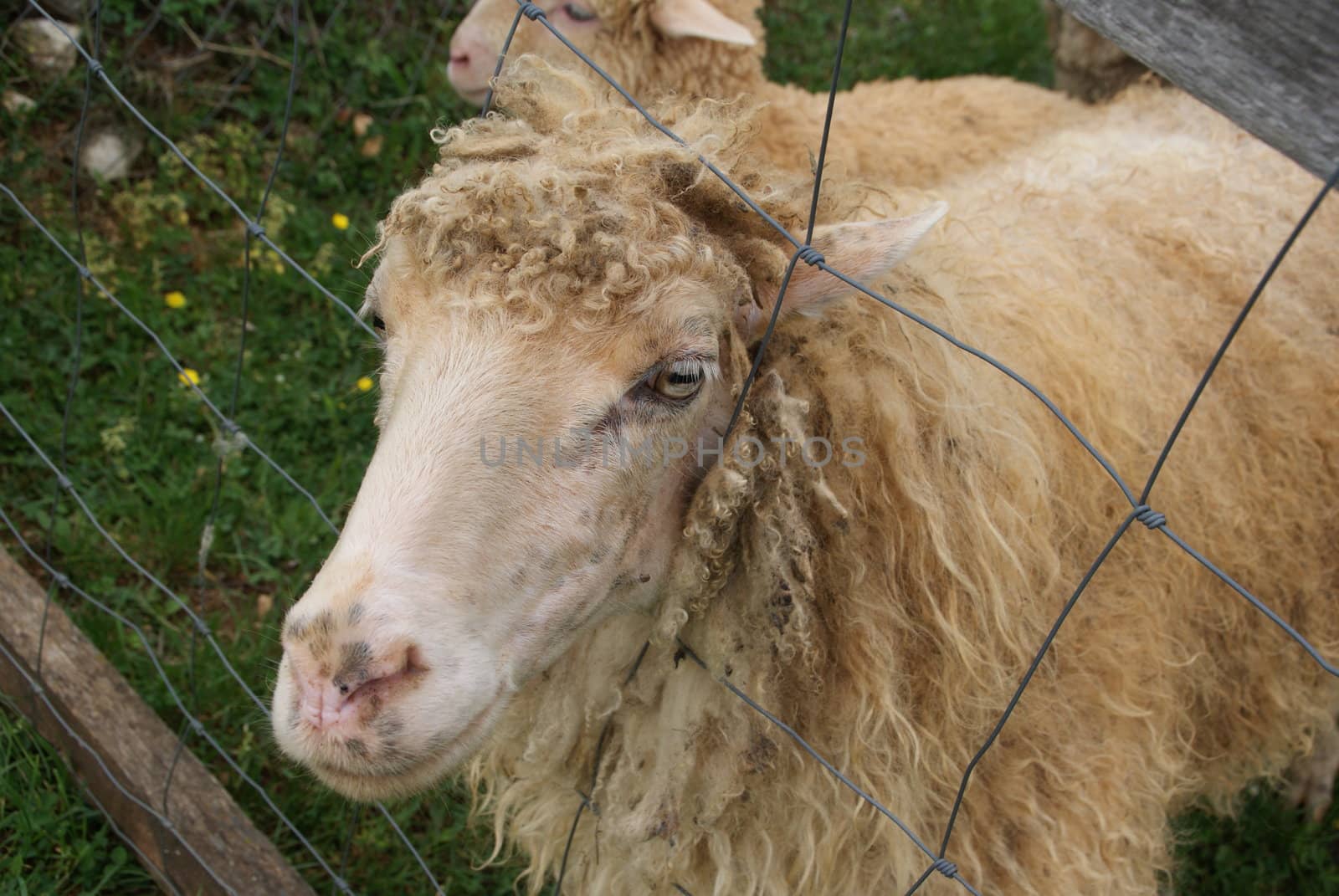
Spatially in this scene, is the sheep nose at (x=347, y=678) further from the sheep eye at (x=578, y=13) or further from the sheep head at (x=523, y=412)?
the sheep eye at (x=578, y=13)

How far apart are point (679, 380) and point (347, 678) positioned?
64 cm

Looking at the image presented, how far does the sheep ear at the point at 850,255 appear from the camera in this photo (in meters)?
1.71

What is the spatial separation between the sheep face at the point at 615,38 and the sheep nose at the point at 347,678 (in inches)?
113

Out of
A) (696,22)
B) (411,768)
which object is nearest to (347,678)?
(411,768)

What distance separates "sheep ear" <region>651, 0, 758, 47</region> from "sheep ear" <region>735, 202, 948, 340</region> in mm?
2307

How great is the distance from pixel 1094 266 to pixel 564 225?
4.27 feet

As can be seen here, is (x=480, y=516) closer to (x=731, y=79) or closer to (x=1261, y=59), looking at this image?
(x=1261, y=59)

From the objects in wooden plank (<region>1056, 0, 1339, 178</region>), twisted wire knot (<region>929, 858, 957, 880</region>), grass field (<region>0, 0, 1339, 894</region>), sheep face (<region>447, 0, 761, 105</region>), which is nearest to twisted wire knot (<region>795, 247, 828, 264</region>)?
wooden plank (<region>1056, 0, 1339, 178</region>)

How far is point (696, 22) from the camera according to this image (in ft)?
12.6

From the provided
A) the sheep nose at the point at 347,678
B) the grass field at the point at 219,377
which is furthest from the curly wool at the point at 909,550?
the grass field at the point at 219,377

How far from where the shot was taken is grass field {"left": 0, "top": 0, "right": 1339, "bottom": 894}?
2832 mm

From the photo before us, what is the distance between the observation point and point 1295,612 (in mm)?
2439

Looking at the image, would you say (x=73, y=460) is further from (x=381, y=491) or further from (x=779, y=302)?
(x=779, y=302)

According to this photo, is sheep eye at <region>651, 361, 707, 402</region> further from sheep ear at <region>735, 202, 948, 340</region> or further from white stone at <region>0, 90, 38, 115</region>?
white stone at <region>0, 90, 38, 115</region>
